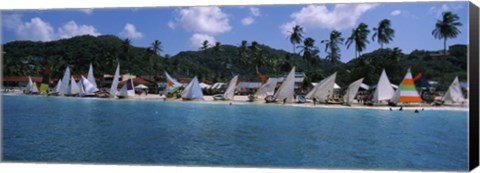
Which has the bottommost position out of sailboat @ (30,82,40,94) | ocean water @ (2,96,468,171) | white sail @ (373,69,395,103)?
ocean water @ (2,96,468,171)

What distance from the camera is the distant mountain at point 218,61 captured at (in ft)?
36.0

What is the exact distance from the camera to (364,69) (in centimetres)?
1748

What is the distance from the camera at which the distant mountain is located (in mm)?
10979

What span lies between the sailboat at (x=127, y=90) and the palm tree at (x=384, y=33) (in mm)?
19779

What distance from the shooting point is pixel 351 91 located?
833 inches

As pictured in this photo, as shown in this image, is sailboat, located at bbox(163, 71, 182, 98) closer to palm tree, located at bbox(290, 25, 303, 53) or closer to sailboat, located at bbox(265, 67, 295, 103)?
sailboat, located at bbox(265, 67, 295, 103)

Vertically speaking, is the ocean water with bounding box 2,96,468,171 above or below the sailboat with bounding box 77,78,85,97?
below

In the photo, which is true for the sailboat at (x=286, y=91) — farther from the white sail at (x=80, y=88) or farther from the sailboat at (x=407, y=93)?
the white sail at (x=80, y=88)

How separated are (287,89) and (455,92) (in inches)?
564

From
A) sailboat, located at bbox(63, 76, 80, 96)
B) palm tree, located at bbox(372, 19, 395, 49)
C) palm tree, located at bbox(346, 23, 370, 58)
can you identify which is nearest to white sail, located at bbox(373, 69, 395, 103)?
palm tree, located at bbox(346, 23, 370, 58)

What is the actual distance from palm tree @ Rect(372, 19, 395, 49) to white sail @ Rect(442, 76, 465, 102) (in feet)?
5.87

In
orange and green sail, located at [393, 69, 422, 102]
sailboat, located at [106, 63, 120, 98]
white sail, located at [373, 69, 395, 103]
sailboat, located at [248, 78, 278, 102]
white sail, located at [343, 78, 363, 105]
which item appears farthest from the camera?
sailboat, located at [106, 63, 120, 98]

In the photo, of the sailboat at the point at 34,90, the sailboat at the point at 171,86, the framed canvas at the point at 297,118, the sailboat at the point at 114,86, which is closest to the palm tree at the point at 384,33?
the framed canvas at the point at 297,118

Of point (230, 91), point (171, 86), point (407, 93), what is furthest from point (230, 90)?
point (407, 93)
